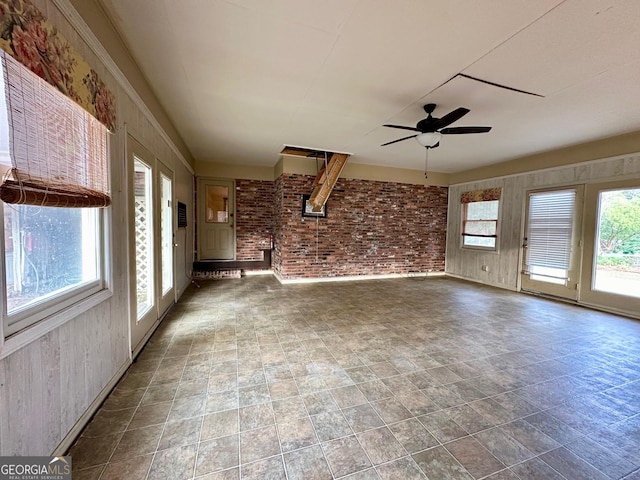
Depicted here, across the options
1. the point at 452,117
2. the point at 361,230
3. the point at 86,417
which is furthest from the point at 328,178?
the point at 86,417

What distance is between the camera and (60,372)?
1414 mm

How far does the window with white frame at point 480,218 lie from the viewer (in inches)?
239

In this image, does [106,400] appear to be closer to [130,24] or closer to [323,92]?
[130,24]

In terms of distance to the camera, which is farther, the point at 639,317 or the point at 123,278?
the point at 639,317

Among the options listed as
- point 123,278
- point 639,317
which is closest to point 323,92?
point 123,278

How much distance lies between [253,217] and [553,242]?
21.5ft

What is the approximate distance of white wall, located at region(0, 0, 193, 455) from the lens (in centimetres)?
115

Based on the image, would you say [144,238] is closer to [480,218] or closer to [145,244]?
[145,244]

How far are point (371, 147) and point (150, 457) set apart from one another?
16.9ft

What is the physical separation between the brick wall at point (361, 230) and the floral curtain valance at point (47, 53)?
13.5 feet

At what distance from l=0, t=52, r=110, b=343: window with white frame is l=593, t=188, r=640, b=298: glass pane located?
664 cm

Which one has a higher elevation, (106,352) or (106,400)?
(106,352)

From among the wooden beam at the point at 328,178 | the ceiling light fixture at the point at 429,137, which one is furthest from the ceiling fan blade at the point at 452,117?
the wooden beam at the point at 328,178

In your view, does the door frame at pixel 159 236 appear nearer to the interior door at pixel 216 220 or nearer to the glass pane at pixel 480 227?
the interior door at pixel 216 220
